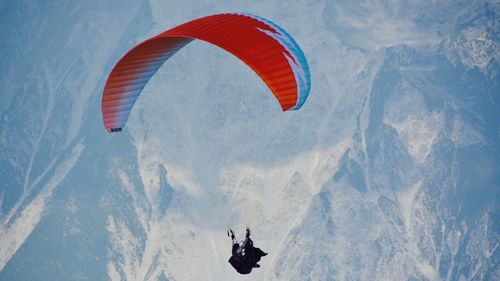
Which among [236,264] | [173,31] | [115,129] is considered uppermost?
[173,31]

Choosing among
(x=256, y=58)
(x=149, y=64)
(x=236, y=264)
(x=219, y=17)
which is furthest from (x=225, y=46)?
(x=236, y=264)

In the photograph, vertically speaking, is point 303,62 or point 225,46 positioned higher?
point 303,62

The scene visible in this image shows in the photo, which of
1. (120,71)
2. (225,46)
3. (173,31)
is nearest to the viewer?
(225,46)

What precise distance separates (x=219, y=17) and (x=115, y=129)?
842 centimetres

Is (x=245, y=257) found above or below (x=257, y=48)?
below

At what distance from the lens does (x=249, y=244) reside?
90.2 feet

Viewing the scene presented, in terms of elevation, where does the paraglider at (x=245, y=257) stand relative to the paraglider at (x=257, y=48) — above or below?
below

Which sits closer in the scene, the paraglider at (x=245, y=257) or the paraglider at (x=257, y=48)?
the paraglider at (x=257, y=48)

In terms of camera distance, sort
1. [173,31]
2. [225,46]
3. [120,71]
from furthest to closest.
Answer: [120,71] < [173,31] < [225,46]

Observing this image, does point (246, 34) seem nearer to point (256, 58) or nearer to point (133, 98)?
point (256, 58)

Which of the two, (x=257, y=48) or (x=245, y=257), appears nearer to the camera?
(x=257, y=48)

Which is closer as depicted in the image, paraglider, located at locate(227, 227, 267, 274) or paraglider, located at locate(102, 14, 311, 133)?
paraglider, located at locate(102, 14, 311, 133)

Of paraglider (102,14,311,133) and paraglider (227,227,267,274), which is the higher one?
paraglider (102,14,311,133)

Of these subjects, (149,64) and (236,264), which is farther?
(149,64)
